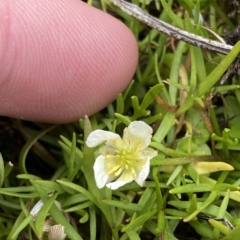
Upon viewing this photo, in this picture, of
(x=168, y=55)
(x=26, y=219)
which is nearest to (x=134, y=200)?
(x=26, y=219)

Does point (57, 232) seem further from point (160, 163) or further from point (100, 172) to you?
point (160, 163)

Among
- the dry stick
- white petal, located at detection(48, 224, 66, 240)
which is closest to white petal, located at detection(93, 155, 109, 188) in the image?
white petal, located at detection(48, 224, 66, 240)

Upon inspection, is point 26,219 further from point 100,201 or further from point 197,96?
point 197,96

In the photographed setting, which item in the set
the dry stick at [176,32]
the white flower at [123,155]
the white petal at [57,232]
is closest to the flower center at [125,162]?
the white flower at [123,155]

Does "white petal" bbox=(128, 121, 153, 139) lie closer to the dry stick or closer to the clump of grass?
the clump of grass

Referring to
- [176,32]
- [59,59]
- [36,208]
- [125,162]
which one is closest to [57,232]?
[36,208]

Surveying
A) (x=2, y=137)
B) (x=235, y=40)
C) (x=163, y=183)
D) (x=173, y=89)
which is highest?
(x=235, y=40)
